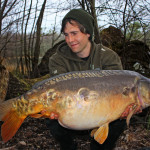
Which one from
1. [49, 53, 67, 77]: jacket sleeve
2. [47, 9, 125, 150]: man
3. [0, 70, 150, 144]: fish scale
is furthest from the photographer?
[49, 53, 67, 77]: jacket sleeve

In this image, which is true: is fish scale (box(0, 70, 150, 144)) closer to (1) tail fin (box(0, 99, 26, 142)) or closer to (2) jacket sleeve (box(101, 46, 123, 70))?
(1) tail fin (box(0, 99, 26, 142))

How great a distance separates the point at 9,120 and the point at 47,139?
111cm

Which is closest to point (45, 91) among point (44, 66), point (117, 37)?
point (117, 37)

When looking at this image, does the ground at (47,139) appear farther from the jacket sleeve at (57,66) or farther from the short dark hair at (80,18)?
the short dark hair at (80,18)

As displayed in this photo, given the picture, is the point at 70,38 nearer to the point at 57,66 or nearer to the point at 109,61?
the point at 57,66

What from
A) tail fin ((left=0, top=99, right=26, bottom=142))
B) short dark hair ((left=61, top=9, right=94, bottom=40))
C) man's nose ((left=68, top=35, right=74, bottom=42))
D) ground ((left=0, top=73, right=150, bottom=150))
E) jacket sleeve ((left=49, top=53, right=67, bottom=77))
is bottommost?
ground ((left=0, top=73, right=150, bottom=150))

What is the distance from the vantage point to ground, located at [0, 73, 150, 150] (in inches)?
95.8

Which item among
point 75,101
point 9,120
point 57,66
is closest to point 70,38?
point 57,66

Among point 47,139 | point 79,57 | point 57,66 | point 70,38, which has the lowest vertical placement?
point 47,139

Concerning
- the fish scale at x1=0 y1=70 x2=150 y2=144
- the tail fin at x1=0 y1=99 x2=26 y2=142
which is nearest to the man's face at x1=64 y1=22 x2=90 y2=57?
the fish scale at x1=0 y1=70 x2=150 y2=144

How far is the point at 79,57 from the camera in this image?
2441mm

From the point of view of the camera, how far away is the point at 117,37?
506cm

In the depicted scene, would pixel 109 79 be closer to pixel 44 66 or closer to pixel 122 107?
pixel 122 107

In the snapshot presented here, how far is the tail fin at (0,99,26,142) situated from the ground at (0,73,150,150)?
0.82 meters
